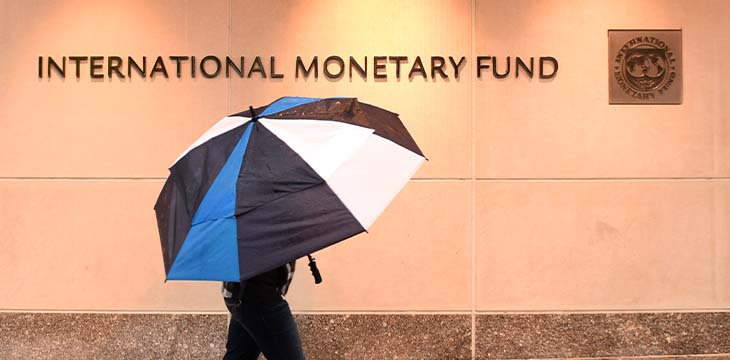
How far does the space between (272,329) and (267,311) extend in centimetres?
9

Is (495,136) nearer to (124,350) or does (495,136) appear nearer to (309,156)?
(309,156)

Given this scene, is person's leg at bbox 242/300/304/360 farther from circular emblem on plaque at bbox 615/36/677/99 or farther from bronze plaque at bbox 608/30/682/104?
circular emblem on plaque at bbox 615/36/677/99

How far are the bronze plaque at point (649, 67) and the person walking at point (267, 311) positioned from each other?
3037 mm

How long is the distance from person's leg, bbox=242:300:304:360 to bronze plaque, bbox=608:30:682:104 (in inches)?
121

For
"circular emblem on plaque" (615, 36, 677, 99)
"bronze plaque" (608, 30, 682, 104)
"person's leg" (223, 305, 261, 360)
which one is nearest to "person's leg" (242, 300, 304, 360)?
"person's leg" (223, 305, 261, 360)

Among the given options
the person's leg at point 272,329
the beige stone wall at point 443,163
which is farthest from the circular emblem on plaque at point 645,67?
the person's leg at point 272,329

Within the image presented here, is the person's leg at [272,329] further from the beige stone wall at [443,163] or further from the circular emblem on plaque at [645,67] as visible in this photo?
the circular emblem on plaque at [645,67]

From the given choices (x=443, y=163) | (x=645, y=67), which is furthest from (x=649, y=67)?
(x=443, y=163)

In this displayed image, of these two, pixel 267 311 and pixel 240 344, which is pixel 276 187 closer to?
pixel 267 311

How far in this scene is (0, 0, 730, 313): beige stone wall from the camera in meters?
4.86

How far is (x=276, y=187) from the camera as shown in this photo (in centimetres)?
253

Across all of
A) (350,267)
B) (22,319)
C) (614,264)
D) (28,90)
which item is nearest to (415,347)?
(350,267)

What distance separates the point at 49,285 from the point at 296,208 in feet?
10.7

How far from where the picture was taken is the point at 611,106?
4875mm
